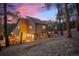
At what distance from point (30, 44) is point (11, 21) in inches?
15.4

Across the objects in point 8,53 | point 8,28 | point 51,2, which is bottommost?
point 8,53

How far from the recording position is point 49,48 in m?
2.38

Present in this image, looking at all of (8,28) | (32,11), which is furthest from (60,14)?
(8,28)

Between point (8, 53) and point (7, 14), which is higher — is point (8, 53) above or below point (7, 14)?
below

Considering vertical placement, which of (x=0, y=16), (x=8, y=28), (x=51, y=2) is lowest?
(x=8, y=28)

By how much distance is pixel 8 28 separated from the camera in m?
2.38

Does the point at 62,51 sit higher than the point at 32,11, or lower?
lower

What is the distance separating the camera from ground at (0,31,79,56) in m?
2.35

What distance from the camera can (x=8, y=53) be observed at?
2.37 m

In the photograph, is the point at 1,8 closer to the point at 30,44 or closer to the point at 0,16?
the point at 0,16

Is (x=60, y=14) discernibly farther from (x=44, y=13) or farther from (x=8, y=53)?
(x=8, y=53)

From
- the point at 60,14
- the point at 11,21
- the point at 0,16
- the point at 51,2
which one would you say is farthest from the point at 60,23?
the point at 0,16

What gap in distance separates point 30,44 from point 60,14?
562 mm

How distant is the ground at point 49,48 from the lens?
235cm
